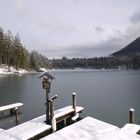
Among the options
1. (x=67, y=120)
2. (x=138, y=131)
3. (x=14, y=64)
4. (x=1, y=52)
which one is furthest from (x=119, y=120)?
(x=14, y=64)

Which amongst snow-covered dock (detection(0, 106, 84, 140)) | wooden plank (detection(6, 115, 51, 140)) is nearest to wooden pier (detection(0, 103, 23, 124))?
snow-covered dock (detection(0, 106, 84, 140))

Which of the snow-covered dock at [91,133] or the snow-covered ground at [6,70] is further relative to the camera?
the snow-covered ground at [6,70]

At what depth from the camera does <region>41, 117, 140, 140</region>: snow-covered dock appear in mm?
11297

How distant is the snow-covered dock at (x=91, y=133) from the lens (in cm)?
1130

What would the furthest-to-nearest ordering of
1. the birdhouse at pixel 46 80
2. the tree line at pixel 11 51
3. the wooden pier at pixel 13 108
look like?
the tree line at pixel 11 51, the wooden pier at pixel 13 108, the birdhouse at pixel 46 80

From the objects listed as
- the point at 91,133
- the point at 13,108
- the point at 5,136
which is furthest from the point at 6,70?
the point at 91,133

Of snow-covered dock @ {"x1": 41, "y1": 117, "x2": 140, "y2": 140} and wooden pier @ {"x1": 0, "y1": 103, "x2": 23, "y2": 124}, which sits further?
wooden pier @ {"x1": 0, "y1": 103, "x2": 23, "y2": 124}

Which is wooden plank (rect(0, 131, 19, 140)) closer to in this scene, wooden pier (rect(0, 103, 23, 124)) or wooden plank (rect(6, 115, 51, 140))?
wooden plank (rect(6, 115, 51, 140))

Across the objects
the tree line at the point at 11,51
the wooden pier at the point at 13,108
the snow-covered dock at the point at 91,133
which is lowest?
the wooden pier at the point at 13,108

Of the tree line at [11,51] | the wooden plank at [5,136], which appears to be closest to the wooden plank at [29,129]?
the wooden plank at [5,136]

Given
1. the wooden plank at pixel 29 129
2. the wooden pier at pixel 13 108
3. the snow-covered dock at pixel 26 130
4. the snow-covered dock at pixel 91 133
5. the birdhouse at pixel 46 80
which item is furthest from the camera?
the wooden pier at pixel 13 108

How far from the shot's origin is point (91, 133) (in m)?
12.0

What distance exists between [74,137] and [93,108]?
50.0ft

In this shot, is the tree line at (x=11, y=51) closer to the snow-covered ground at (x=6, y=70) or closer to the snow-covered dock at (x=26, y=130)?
the snow-covered ground at (x=6, y=70)
